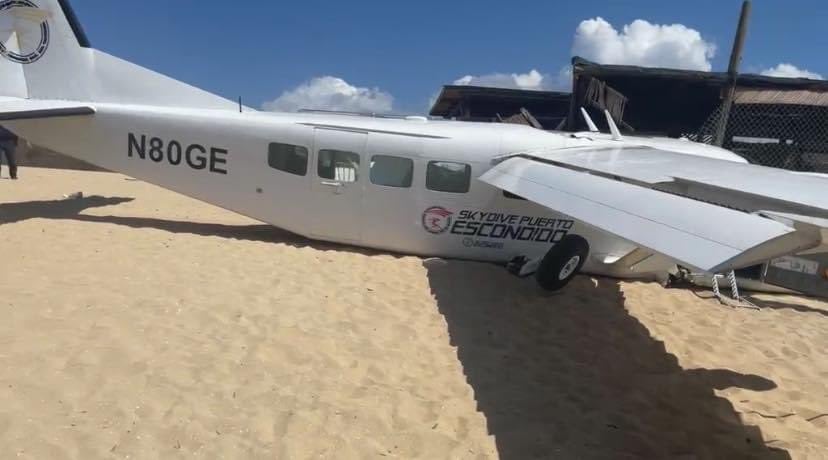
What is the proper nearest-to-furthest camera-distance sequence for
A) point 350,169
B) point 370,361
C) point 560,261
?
point 370,361
point 560,261
point 350,169

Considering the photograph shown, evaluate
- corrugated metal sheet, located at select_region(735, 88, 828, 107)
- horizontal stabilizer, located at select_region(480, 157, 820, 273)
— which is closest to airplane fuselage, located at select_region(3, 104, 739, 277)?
horizontal stabilizer, located at select_region(480, 157, 820, 273)

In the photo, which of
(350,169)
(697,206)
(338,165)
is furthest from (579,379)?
(338,165)

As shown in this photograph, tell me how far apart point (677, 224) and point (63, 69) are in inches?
439

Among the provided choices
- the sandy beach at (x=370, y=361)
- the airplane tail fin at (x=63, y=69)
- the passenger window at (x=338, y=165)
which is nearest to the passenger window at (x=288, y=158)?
the passenger window at (x=338, y=165)

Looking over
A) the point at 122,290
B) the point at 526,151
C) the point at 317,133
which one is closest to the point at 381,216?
the point at 317,133

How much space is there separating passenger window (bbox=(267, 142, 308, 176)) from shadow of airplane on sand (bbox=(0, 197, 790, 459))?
9.57 ft

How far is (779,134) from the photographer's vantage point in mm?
14031

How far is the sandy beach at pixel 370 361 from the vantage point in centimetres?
369

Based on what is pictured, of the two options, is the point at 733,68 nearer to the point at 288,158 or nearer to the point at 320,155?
the point at 320,155

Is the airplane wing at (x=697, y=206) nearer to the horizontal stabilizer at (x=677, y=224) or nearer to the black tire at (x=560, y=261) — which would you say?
the horizontal stabilizer at (x=677, y=224)

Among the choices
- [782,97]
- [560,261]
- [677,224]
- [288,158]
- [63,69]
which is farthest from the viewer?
[782,97]

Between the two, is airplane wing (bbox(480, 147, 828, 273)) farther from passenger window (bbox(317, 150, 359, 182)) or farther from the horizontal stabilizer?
passenger window (bbox(317, 150, 359, 182))

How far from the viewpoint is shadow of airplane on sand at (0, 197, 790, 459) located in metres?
3.97

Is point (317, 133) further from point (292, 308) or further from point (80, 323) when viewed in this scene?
point (80, 323)
